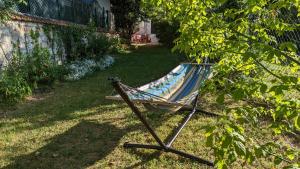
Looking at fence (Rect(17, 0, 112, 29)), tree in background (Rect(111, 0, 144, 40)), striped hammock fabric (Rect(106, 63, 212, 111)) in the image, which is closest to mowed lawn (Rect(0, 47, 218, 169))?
striped hammock fabric (Rect(106, 63, 212, 111))

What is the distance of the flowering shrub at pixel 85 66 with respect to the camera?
9414 mm

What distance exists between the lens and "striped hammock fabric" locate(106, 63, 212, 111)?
4.28 metres

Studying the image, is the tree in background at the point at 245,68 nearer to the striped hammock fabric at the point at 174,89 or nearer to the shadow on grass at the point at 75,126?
the striped hammock fabric at the point at 174,89

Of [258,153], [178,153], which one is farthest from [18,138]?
[258,153]

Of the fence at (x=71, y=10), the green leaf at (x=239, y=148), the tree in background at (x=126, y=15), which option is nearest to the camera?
the green leaf at (x=239, y=148)

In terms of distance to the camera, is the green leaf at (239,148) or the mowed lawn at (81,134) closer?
the green leaf at (239,148)

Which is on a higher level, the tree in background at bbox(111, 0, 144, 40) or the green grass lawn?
the tree in background at bbox(111, 0, 144, 40)

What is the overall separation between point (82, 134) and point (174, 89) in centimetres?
177

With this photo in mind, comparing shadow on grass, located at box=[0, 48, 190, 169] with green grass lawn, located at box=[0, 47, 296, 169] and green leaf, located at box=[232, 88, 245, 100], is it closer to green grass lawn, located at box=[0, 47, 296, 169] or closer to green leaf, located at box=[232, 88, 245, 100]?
green grass lawn, located at box=[0, 47, 296, 169]

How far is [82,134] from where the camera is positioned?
504 cm

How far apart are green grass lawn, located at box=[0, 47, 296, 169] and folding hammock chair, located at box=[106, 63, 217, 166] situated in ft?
0.36

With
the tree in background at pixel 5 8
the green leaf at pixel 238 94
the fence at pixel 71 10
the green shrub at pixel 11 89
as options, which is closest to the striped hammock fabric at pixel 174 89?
the green leaf at pixel 238 94

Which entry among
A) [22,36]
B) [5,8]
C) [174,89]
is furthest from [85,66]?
[174,89]

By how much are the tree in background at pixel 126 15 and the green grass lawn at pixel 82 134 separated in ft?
37.9
